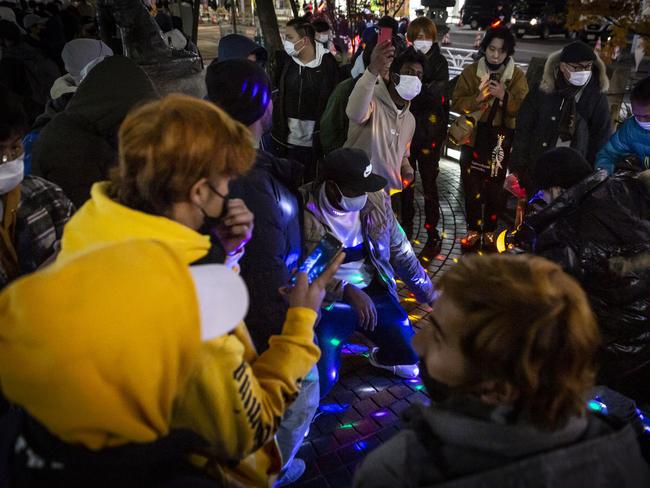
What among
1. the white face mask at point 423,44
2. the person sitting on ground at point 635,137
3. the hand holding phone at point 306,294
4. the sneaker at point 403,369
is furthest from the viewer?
the white face mask at point 423,44

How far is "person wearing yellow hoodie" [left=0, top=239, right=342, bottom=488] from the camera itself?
85cm

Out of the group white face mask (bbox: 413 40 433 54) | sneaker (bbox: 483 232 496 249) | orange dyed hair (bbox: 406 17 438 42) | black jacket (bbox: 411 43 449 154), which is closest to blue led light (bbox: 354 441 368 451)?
sneaker (bbox: 483 232 496 249)

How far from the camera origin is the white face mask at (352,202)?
3.19 m

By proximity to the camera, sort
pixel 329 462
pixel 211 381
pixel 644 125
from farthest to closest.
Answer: pixel 644 125, pixel 329 462, pixel 211 381

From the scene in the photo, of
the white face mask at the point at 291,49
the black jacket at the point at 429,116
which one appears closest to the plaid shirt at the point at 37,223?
the white face mask at the point at 291,49

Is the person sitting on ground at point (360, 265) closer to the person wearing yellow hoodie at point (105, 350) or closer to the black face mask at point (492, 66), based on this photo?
the person wearing yellow hoodie at point (105, 350)

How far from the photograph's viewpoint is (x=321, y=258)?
229 centimetres

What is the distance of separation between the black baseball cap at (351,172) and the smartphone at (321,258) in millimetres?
892

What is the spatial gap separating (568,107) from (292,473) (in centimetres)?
420

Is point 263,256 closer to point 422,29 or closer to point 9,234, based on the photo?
point 9,234

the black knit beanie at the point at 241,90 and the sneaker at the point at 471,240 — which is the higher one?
the black knit beanie at the point at 241,90

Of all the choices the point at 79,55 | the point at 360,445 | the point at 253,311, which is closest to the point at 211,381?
the point at 253,311

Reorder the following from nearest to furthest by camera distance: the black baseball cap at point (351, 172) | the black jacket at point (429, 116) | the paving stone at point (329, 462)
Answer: the paving stone at point (329, 462), the black baseball cap at point (351, 172), the black jacket at point (429, 116)

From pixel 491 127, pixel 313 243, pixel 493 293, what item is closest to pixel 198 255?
pixel 493 293
